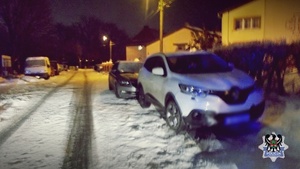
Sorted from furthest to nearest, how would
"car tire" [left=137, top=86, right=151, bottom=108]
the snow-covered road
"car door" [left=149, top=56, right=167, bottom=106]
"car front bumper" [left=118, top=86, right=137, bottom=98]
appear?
"car front bumper" [left=118, top=86, right=137, bottom=98] → "car tire" [left=137, top=86, right=151, bottom=108] → "car door" [left=149, top=56, right=167, bottom=106] → the snow-covered road

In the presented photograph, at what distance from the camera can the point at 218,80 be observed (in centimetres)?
693

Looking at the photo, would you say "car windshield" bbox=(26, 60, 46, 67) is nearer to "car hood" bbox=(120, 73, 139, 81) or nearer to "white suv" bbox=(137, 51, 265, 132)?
"car hood" bbox=(120, 73, 139, 81)

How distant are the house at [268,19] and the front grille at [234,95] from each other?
63.4 ft

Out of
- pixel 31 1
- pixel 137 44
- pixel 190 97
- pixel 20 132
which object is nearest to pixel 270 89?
pixel 190 97

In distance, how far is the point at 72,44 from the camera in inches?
3388

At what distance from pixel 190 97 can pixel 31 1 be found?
1541 inches

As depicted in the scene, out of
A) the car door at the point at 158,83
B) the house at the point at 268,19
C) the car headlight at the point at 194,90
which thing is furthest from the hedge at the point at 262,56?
the house at the point at 268,19

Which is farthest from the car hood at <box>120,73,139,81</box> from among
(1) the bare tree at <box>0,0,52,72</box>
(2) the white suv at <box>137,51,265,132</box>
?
(1) the bare tree at <box>0,0,52,72</box>

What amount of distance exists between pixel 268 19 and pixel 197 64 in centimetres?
1981

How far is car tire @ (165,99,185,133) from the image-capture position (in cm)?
727

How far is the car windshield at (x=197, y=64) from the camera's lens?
7.94 metres

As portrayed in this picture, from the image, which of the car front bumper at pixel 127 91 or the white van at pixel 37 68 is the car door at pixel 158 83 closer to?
the car front bumper at pixel 127 91

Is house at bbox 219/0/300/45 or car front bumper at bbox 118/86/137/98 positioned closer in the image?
car front bumper at bbox 118/86/137/98

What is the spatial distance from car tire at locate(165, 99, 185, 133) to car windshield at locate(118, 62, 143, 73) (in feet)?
22.9
